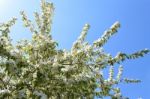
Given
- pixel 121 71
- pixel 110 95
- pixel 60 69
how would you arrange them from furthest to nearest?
pixel 121 71 → pixel 110 95 → pixel 60 69

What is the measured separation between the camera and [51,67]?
50.3ft

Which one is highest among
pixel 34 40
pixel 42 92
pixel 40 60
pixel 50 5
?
pixel 50 5

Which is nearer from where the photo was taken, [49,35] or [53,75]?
[53,75]

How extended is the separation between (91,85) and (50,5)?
13.6 ft

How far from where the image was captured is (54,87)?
51.5 ft

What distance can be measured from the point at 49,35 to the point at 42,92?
2.89 metres

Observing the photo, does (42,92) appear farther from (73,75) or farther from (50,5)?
(50,5)

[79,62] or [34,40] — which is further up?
[34,40]

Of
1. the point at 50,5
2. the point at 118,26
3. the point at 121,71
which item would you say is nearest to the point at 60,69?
the point at 118,26

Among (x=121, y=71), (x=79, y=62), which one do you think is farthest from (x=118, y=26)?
(x=121, y=71)

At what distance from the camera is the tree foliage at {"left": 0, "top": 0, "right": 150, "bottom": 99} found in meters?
15.0

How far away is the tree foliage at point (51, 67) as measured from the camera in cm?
1498

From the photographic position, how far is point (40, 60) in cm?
1614

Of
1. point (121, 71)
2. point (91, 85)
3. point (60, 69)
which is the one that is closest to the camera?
point (60, 69)
